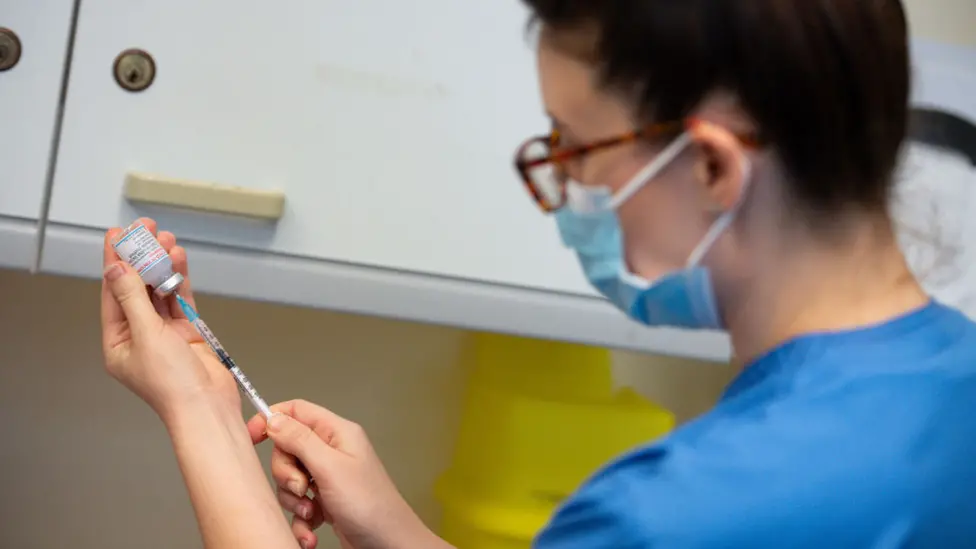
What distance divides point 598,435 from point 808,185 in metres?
0.59

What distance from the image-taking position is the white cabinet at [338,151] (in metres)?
0.78

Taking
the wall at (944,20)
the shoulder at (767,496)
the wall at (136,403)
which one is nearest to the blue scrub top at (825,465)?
the shoulder at (767,496)

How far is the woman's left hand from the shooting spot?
26.6 inches

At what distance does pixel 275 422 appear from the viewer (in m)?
0.74

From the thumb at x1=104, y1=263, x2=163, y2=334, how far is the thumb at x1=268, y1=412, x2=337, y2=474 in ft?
0.42

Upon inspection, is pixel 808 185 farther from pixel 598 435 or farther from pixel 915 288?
pixel 598 435

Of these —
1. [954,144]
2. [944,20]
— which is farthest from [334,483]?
[944,20]

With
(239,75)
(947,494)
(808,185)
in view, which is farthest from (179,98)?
(947,494)

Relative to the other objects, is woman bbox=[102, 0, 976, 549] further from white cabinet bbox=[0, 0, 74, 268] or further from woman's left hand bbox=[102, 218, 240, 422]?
white cabinet bbox=[0, 0, 74, 268]

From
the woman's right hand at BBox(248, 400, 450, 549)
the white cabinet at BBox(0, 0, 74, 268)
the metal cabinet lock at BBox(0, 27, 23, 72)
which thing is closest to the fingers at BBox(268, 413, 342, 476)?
the woman's right hand at BBox(248, 400, 450, 549)

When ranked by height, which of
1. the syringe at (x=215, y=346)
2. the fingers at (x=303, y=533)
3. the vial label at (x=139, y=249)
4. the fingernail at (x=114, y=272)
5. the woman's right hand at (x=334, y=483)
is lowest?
the fingers at (x=303, y=533)

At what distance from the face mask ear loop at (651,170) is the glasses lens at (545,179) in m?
0.05

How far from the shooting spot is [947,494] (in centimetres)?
49

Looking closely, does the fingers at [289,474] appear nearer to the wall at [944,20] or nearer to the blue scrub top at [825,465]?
the blue scrub top at [825,465]
